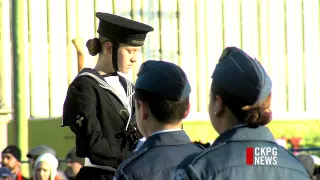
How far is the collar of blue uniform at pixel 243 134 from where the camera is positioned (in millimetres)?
4141

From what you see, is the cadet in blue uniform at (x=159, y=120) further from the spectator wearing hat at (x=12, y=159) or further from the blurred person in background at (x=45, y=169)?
the spectator wearing hat at (x=12, y=159)

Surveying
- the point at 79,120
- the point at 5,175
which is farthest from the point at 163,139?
the point at 5,175

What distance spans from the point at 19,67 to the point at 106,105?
767cm

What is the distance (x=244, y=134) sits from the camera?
415 cm

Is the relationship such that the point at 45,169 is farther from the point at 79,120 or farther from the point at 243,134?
the point at 243,134

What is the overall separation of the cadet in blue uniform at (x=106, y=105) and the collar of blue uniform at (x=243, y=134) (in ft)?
7.62

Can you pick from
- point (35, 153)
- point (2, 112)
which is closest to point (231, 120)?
point (35, 153)

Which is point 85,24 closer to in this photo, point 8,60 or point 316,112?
point 8,60

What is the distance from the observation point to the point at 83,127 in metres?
6.43

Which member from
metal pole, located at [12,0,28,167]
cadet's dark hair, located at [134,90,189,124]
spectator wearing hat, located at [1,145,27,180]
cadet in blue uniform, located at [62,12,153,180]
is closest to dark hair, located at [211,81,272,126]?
→ cadet's dark hair, located at [134,90,189,124]

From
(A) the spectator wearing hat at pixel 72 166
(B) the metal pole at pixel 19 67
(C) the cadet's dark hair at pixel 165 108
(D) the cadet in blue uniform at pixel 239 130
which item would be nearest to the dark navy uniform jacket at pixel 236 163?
(D) the cadet in blue uniform at pixel 239 130

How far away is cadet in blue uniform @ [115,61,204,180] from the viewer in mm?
4773

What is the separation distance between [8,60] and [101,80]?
12954mm

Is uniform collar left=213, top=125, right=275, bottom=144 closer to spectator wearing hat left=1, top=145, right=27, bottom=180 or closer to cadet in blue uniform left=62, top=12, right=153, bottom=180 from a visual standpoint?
cadet in blue uniform left=62, top=12, right=153, bottom=180
